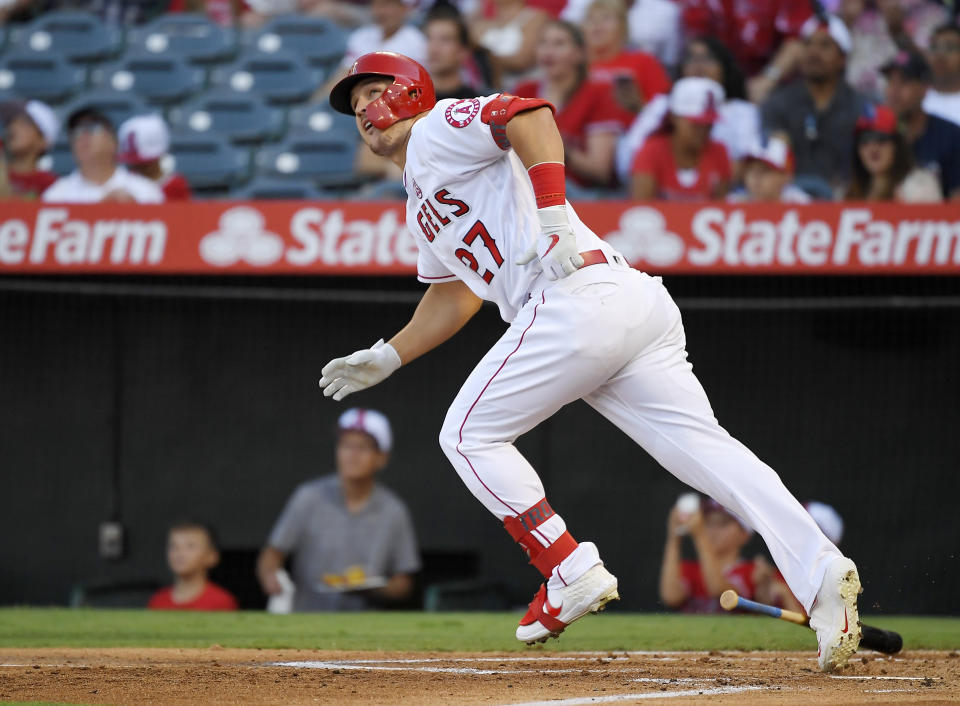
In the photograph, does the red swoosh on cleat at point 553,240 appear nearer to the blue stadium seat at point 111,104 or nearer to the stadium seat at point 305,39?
the blue stadium seat at point 111,104

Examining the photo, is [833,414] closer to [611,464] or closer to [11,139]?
[611,464]

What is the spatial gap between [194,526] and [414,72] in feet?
11.0

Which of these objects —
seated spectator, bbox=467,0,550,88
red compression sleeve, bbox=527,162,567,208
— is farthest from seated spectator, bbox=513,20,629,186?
red compression sleeve, bbox=527,162,567,208

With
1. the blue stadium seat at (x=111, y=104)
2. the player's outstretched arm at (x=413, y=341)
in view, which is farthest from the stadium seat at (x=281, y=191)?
the player's outstretched arm at (x=413, y=341)

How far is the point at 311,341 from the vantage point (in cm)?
750

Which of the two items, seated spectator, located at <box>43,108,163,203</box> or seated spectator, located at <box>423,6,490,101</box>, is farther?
seated spectator, located at <box>423,6,490,101</box>

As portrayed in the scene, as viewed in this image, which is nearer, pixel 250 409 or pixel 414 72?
pixel 414 72

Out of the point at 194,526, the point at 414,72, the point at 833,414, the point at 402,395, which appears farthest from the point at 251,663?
the point at 833,414

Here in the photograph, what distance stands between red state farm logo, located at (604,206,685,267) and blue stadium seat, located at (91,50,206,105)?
11.3ft

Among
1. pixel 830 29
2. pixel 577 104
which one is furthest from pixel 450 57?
pixel 830 29

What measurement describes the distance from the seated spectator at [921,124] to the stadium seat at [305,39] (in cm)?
349

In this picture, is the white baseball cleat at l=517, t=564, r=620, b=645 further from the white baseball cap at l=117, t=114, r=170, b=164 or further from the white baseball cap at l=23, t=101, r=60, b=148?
the white baseball cap at l=23, t=101, r=60, b=148

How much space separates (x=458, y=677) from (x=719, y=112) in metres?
4.70

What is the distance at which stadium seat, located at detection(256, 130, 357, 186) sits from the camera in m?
7.70
